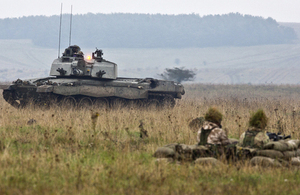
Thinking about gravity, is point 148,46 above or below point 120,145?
above

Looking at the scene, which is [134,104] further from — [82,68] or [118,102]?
[82,68]

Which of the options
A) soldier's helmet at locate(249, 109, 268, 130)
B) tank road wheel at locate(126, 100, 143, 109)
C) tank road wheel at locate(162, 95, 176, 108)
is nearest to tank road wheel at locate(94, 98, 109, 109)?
tank road wheel at locate(126, 100, 143, 109)

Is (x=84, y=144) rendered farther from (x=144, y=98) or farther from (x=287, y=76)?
(x=287, y=76)

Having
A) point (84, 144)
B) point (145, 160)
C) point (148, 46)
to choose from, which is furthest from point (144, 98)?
point (148, 46)

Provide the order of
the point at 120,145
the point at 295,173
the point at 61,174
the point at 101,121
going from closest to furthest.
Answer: the point at 61,174 < the point at 295,173 < the point at 120,145 < the point at 101,121

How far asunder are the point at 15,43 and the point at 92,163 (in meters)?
193

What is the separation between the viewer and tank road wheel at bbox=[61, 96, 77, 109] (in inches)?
648

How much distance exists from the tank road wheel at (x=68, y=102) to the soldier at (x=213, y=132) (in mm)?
9773

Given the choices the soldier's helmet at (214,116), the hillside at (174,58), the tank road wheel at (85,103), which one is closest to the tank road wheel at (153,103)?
the tank road wheel at (85,103)

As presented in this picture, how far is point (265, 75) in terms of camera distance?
409ft

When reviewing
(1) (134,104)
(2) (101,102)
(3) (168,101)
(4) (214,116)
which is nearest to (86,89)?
(2) (101,102)

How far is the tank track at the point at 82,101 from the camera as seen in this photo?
1631cm

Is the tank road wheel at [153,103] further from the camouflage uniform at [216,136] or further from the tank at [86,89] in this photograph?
the camouflage uniform at [216,136]

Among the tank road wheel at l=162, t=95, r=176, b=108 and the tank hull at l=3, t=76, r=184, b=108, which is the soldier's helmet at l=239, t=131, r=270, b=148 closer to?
the tank hull at l=3, t=76, r=184, b=108
